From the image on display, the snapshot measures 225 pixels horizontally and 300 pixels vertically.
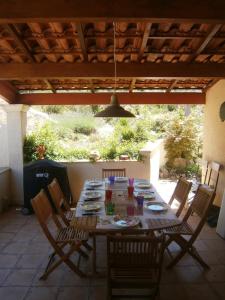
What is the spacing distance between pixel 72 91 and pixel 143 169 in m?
2.34

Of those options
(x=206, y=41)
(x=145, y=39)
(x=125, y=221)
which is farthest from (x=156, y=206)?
(x=206, y=41)

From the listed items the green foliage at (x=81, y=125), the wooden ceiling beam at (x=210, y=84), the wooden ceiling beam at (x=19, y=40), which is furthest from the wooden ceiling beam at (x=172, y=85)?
the green foliage at (x=81, y=125)

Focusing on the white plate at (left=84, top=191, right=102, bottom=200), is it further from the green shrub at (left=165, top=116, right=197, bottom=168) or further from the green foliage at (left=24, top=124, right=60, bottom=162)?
the green shrub at (left=165, top=116, right=197, bottom=168)

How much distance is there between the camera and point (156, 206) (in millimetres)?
3514

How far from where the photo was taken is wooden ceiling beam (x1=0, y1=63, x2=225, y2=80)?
450 cm

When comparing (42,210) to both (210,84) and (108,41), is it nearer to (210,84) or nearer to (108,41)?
(108,41)

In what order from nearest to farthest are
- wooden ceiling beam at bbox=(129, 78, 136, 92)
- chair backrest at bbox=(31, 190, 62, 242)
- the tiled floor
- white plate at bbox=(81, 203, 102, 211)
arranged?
the tiled floor < chair backrest at bbox=(31, 190, 62, 242) < white plate at bbox=(81, 203, 102, 211) < wooden ceiling beam at bbox=(129, 78, 136, 92)

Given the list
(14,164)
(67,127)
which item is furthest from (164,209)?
(67,127)

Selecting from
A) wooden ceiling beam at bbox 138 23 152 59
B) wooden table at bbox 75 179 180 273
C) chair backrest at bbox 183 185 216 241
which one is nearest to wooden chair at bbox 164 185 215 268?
chair backrest at bbox 183 185 216 241

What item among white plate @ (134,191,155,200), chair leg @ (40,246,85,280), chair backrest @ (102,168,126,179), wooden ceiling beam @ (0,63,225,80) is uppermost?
wooden ceiling beam @ (0,63,225,80)

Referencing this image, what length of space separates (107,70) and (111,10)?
1.96 m

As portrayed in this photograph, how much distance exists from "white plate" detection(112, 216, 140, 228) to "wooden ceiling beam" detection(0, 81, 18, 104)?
3700 mm

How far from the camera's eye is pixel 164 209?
3406 millimetres

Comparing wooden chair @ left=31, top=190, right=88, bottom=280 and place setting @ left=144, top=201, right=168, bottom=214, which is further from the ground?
place setting @ left=144, top=201, right=168, bottom=214
